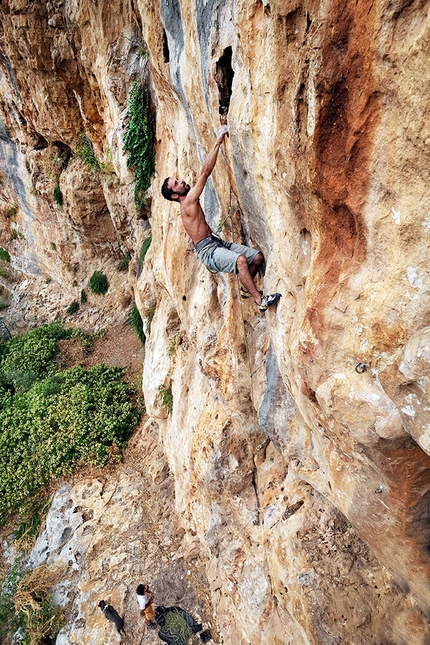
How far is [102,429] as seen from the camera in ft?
37.0

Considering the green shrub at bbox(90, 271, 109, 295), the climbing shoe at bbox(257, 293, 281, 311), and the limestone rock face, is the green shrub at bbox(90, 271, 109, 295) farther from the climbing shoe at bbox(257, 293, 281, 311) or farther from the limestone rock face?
the climbing shoe at bbox(257, 293, 281, 311)

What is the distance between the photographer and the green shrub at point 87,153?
13780 mm

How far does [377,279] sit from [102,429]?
9983 mm

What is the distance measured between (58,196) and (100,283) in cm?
368

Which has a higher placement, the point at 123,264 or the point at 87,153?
the point at 87,153

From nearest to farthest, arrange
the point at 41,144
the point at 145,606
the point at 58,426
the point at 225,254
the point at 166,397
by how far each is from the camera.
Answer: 1. the point at 225,254
2. the point at 145,606
3. the point at 166,397
4. the point at 58,426
5. the point at 41,144

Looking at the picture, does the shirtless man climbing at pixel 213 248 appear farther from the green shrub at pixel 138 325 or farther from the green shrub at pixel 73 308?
the green shrub at pixel 73 308

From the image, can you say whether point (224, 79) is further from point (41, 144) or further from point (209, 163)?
point (41, 144)

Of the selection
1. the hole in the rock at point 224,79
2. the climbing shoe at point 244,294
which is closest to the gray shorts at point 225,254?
the climbing shoe at point 244,294

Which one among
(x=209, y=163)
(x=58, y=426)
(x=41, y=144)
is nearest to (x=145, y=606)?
(x=58, y=426)

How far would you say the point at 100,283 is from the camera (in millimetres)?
16766

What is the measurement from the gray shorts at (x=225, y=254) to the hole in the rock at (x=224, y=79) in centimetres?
148

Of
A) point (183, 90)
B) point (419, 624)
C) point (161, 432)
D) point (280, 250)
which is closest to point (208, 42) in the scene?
point (183, 90)

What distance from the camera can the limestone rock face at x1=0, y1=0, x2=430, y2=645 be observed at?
8.51 feet
